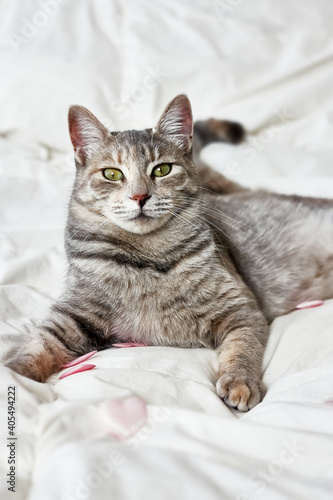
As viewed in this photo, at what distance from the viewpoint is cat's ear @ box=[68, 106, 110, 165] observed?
165 cm

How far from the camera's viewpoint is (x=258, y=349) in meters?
1.54

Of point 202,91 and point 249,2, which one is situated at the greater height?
point 249,2

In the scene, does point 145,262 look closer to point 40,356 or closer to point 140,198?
point 140,198

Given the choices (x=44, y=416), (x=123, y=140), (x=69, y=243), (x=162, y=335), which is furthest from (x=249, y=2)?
(x=44, y=416)

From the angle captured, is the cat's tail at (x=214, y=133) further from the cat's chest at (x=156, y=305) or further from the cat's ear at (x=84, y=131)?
the cat's chest at (x=156, y=305)

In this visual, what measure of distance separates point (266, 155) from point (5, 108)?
1.38 m

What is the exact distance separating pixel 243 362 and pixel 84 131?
881 mm

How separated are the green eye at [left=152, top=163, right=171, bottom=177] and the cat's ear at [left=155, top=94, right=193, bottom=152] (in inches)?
5.5

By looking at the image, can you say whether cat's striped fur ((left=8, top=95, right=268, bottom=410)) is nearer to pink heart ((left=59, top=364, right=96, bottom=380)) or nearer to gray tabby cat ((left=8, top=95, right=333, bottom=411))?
gray tabby cat ((left=8, top=95, right=333, bottom=411))

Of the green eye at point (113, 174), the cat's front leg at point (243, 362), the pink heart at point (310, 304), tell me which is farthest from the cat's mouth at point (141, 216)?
the pink heart at point (310, 304)

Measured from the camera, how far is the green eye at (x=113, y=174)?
1605 millimetres

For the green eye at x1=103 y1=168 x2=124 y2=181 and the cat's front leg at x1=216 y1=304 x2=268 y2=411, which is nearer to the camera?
the cat's front leg at x1=216 y1=304 x2=268 y2=411

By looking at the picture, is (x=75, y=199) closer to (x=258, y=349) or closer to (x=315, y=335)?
(x=258, y=349)

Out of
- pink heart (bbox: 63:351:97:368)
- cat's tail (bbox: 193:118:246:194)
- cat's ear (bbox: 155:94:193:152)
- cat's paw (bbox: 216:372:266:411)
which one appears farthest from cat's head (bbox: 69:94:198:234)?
cat's tail (bbox: 193:118:246:194)
